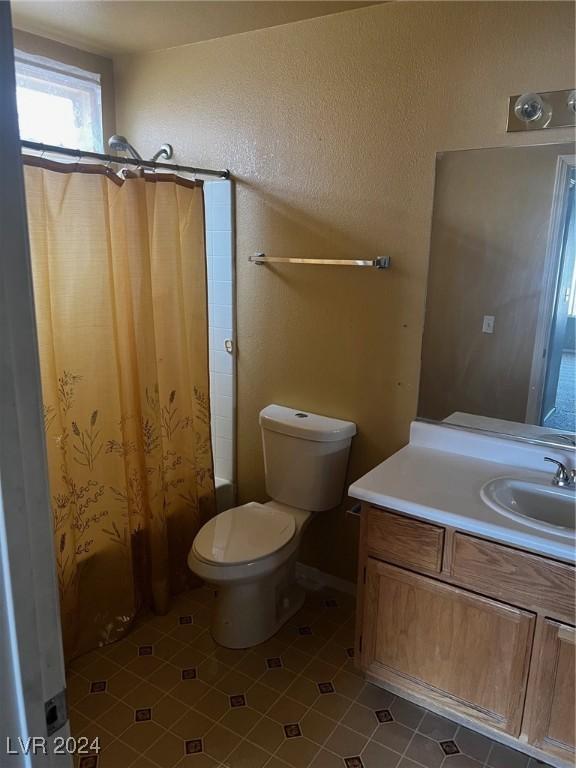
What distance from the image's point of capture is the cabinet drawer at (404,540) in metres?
1.73

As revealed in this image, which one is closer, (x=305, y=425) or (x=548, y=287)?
(x=548, y=287)

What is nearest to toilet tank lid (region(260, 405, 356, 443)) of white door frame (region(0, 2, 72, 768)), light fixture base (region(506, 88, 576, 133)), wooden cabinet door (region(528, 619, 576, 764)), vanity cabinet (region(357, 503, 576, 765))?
vanity cabinet (region(357, 503, 576, 765))

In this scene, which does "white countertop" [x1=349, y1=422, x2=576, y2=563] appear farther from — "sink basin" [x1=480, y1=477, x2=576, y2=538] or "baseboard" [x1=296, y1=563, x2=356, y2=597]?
"baseboard" [x1=296, y1=563, x2=356, y2=597]

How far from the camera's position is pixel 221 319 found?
2.71 m

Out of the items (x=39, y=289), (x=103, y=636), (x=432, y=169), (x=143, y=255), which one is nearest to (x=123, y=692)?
(x=103, y=636)

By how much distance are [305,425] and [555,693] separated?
1250 mm

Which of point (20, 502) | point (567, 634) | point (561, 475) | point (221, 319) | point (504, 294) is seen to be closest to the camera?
point (20, 502)

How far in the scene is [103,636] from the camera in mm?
2307

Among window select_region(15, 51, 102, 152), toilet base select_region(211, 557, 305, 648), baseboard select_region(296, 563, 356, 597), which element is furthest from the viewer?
baseboard select_region(296, 563, 356, 597)

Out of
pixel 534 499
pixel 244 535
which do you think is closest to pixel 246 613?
pixel 244 535

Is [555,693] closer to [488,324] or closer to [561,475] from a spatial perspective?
[561,475]

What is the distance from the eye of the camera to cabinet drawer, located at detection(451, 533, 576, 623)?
60.6 inches

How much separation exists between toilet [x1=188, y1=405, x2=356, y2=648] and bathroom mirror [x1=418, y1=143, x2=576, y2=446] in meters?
0.51

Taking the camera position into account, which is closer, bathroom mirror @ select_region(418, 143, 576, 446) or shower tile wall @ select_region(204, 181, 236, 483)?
bathroom mirror @ select_region(418, 143, 576, 446)
